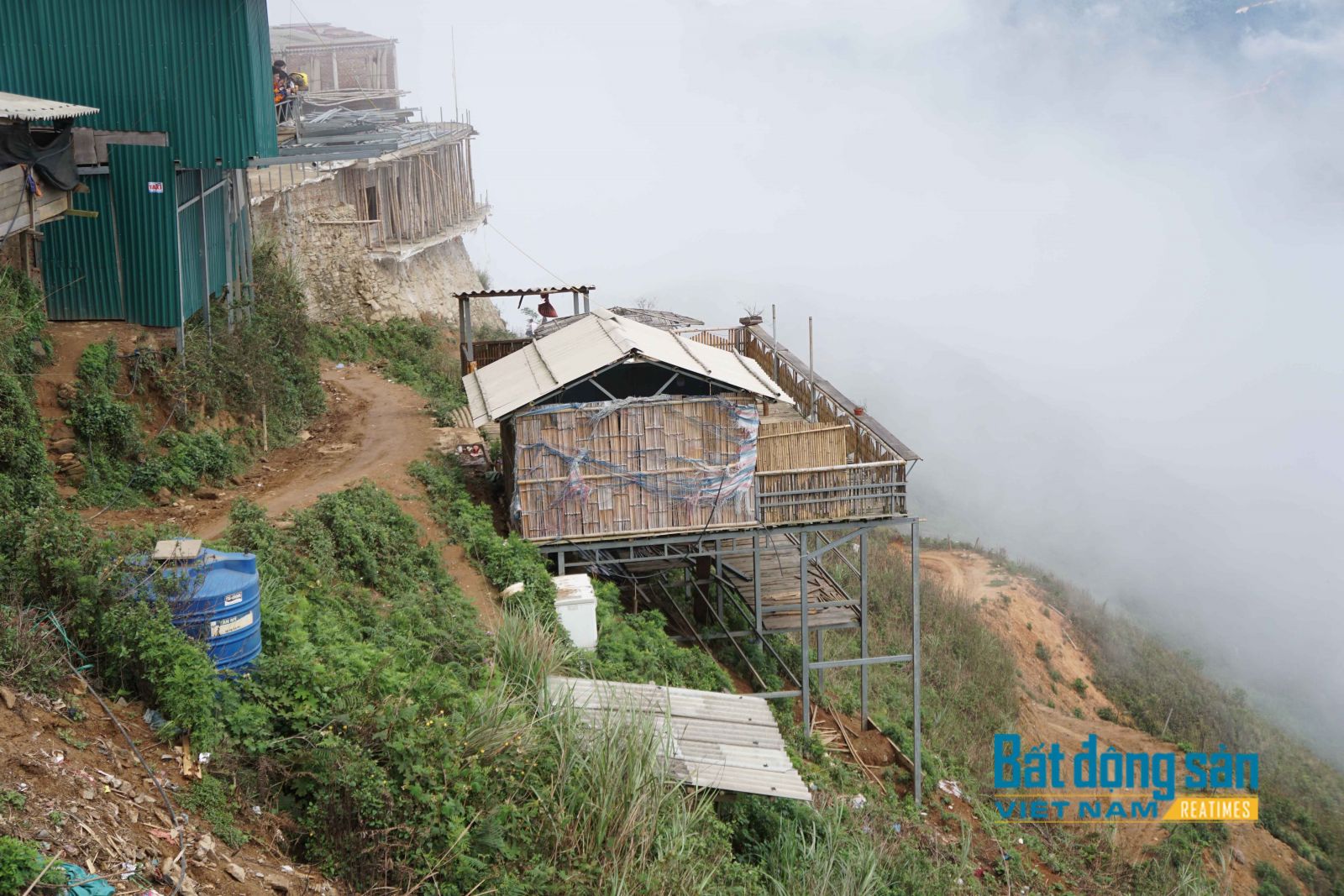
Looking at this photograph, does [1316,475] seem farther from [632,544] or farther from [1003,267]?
[632,544]

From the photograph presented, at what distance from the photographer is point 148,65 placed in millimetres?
17062

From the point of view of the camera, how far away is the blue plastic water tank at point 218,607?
8.75m

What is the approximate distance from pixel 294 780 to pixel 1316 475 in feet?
216

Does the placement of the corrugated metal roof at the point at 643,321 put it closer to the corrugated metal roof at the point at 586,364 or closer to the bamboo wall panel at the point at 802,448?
the corrugated metal roof at the point at 586,364

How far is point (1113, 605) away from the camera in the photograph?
4166 cm

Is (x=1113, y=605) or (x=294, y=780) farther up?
(x=294, y=780)

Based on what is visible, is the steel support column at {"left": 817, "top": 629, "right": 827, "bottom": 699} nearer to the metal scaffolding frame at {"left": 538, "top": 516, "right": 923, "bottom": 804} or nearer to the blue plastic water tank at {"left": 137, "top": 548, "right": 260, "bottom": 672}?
the metal scaffolding frame at {"left": 538, "top": 516, "right": 923, "bottom": 804}

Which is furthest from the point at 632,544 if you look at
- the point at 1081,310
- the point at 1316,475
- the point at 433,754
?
the point at 1081,310

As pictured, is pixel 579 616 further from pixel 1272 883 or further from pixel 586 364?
pixel 1272 883

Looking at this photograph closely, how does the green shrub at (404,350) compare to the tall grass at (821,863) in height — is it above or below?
above

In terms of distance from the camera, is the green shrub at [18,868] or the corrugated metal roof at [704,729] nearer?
the green shrub at [18,868]

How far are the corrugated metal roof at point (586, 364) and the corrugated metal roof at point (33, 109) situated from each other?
20.9 ft

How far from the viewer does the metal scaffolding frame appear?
16625mm

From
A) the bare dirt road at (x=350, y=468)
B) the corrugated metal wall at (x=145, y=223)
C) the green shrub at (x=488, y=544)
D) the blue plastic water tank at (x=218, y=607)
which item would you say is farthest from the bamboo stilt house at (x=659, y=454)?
the blue plastic water tank at (x=218, y=607)
